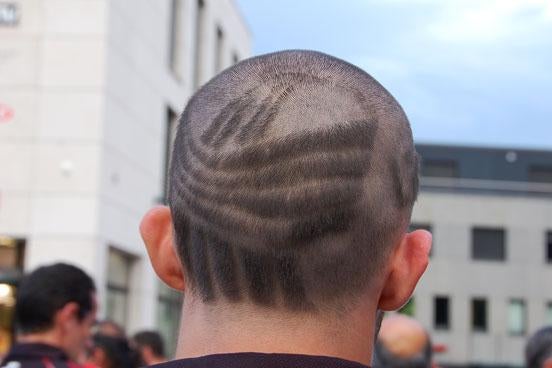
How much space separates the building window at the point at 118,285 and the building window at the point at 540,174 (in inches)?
1361

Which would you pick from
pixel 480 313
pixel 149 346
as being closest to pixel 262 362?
pixel 149 346

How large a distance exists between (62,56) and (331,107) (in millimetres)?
16836

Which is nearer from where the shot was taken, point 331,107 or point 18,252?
point 331,107

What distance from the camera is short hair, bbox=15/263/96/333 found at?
4648mm

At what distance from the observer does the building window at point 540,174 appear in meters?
52.1

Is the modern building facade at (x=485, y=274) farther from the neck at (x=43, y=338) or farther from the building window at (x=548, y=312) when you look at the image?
the neck at (x=43, y=338)

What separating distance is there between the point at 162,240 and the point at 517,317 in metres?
47.4

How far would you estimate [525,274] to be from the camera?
4709 cm

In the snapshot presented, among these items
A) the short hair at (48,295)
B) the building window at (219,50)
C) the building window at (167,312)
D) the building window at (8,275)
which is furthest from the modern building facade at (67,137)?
the short hair at (48,295)

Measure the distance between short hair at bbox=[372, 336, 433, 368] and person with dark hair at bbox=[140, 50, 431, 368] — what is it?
11.1 ft

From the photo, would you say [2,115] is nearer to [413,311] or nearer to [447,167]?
[413,311]

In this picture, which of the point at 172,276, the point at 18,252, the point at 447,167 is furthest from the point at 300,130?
the point at 447,167

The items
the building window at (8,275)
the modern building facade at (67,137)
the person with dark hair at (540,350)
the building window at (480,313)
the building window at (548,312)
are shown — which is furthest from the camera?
the building window at (548,312)

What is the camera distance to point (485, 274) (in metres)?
46.9
